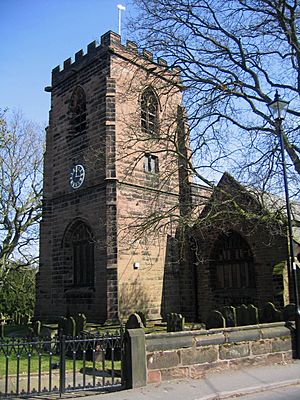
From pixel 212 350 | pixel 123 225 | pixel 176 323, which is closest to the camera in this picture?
pixel 212 350

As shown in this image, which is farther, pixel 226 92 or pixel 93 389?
pixel 226 92

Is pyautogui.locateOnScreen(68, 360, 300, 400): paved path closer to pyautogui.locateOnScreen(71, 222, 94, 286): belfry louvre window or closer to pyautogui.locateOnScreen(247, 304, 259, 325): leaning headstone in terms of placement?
pyautogui.locateOnScreen(247, 304, 259, 325): leaning headstone

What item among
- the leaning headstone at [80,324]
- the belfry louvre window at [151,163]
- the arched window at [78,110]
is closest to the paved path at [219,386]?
the leaning headstone at [80,324]

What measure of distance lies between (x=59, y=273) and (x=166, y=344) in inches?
518

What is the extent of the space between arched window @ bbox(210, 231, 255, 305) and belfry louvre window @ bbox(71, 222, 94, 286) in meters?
5.64

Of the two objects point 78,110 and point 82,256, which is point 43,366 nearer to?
point 82,256

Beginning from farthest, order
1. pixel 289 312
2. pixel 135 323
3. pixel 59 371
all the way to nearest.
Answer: pixel 289 312, pixel 135 323, pixel 59 371

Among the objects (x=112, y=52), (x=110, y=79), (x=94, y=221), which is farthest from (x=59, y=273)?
(x=112, y=52)

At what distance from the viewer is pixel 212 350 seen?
7.99 m

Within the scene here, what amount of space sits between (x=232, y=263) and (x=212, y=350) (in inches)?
410

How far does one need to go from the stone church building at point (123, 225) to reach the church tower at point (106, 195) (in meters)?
0.05

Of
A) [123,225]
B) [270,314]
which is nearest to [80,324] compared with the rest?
[123,225]

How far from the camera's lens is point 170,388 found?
22.7 feet

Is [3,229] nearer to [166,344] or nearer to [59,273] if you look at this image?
[59,273]
